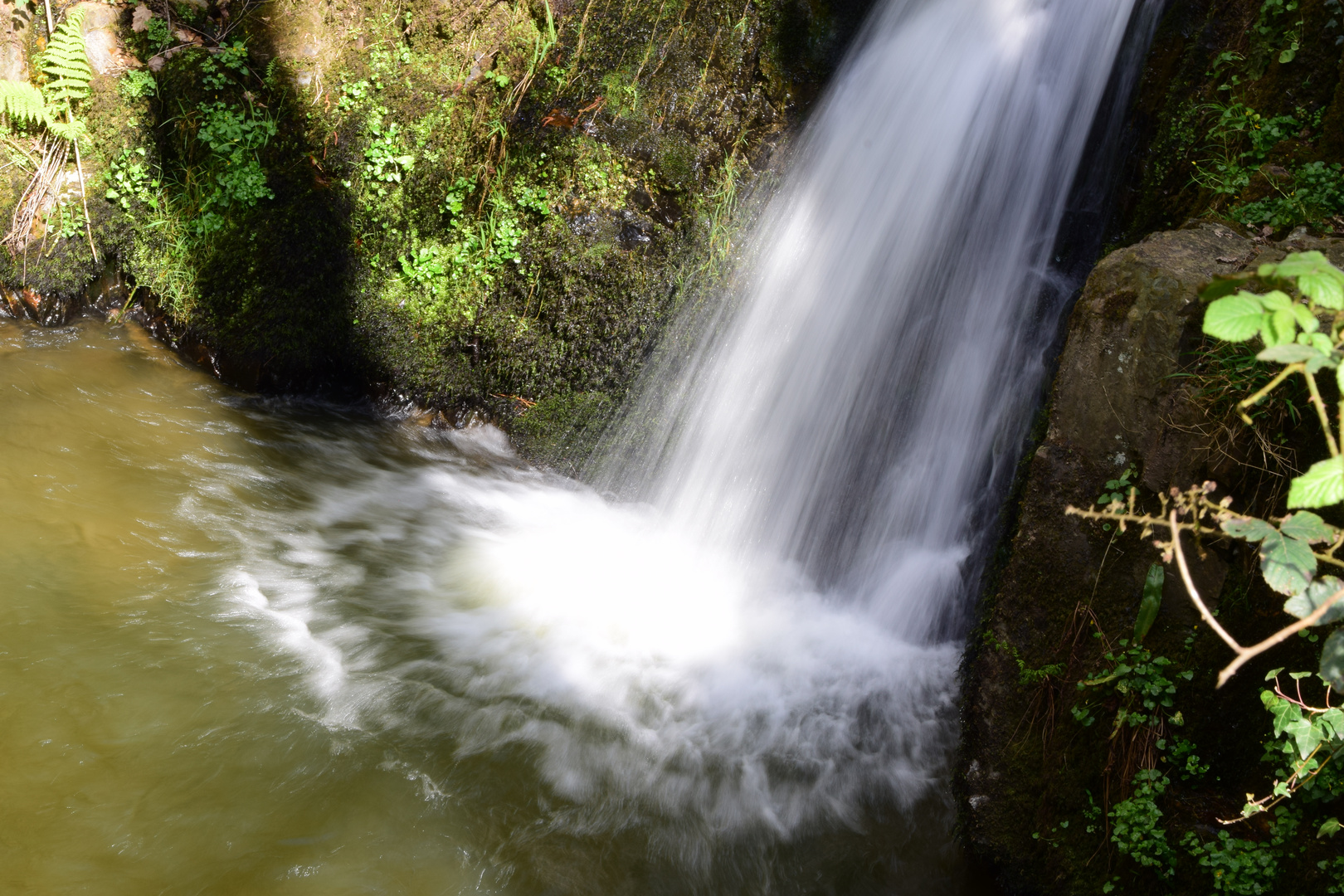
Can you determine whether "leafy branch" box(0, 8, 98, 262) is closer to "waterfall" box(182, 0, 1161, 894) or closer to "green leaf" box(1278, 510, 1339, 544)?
"waterfall" box(182, 0, 1161, 894)

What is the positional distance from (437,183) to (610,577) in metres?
2.96

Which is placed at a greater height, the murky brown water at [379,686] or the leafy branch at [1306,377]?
the leafy branch at [1306,377]

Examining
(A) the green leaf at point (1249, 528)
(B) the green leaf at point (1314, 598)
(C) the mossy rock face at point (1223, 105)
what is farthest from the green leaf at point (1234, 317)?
(C) the mossy rock face at point (1223, 105)

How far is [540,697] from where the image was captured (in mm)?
3469

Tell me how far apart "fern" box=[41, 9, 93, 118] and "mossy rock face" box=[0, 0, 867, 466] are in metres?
0.10

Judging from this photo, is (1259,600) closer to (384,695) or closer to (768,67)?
(384,695)

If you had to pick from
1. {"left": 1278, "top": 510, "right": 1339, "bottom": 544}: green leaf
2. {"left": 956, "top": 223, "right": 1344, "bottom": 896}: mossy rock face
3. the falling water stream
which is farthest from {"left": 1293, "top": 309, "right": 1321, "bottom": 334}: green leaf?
the falling water stream

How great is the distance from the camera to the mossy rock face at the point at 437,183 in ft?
16.4

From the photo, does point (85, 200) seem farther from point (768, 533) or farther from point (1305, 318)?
point (1305, 318)

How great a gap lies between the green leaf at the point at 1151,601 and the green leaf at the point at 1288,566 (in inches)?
38.9

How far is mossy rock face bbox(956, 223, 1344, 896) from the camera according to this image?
2562 millimetres

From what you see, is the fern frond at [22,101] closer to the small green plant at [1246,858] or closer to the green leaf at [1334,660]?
the green leaf at [1334,660]

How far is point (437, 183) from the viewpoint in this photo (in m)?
5.10

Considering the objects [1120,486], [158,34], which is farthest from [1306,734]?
[158,34]
